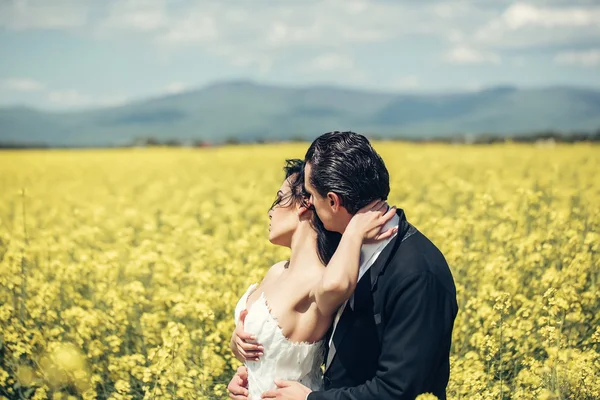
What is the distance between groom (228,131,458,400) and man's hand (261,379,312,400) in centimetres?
10

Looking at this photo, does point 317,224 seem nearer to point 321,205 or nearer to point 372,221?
point 321,205

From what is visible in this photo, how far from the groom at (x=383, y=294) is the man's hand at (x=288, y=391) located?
97mm

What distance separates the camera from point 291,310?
3059mm

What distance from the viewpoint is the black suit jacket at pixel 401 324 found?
271 centimetres

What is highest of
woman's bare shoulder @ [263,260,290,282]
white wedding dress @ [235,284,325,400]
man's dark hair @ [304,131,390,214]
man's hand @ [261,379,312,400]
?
man's dark hair @ [304,131,390,214]

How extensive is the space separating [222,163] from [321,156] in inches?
697

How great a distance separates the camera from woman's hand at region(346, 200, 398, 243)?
273 centimetres

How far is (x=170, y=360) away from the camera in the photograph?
13.0 ft

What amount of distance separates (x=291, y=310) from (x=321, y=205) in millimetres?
A: 466

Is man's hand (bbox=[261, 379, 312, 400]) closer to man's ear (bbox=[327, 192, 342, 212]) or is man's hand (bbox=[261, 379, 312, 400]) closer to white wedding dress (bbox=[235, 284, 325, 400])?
white wedding dress (bbox=[235, 284, 325, 400])

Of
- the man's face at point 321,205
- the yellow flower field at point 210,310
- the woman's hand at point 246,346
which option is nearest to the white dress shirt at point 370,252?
the man's face at point 321,205

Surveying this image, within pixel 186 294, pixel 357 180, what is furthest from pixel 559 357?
pixel 186 294


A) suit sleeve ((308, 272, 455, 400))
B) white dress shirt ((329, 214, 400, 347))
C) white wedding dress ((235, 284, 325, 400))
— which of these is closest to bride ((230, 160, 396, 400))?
white wedding dress ((235, 284, 325, 400))

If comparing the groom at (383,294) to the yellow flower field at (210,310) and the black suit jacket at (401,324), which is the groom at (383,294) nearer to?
the black suit jacket at (401,324)
